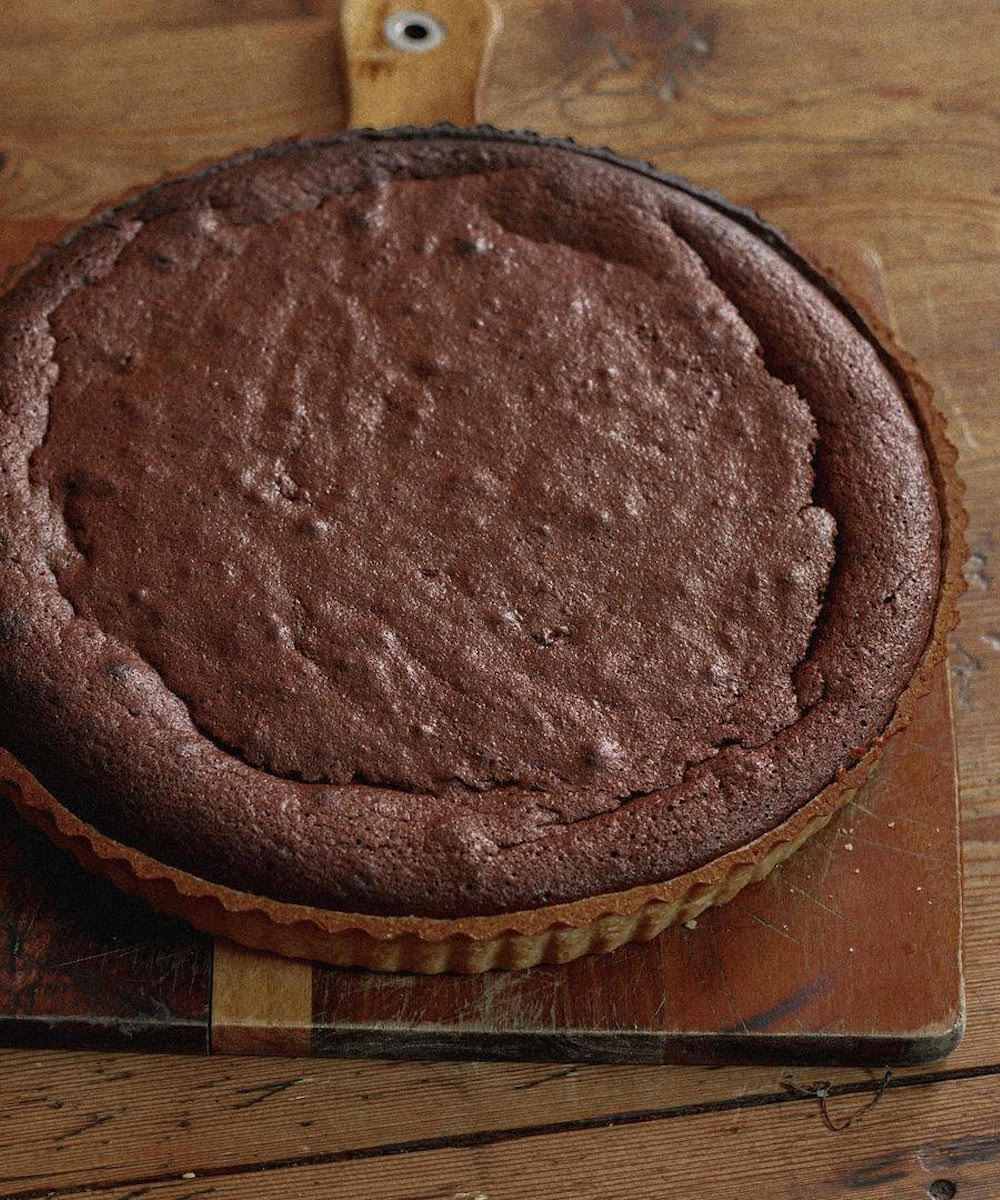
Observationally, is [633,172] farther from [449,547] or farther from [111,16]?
[111,16]

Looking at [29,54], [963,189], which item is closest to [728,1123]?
[963,189]

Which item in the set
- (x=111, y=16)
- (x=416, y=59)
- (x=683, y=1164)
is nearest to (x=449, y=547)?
(x=683, y=1164)

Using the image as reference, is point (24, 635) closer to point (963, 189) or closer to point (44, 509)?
point (44, 509)

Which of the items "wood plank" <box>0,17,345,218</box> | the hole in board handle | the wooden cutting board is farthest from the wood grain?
the hole in board handle

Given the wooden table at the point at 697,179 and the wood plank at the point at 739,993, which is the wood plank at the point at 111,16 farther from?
the wood plank at the point at 739,993

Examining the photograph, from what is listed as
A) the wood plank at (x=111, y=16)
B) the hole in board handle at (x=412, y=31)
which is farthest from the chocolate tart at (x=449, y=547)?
the wood plank at (x=111, y=16)
